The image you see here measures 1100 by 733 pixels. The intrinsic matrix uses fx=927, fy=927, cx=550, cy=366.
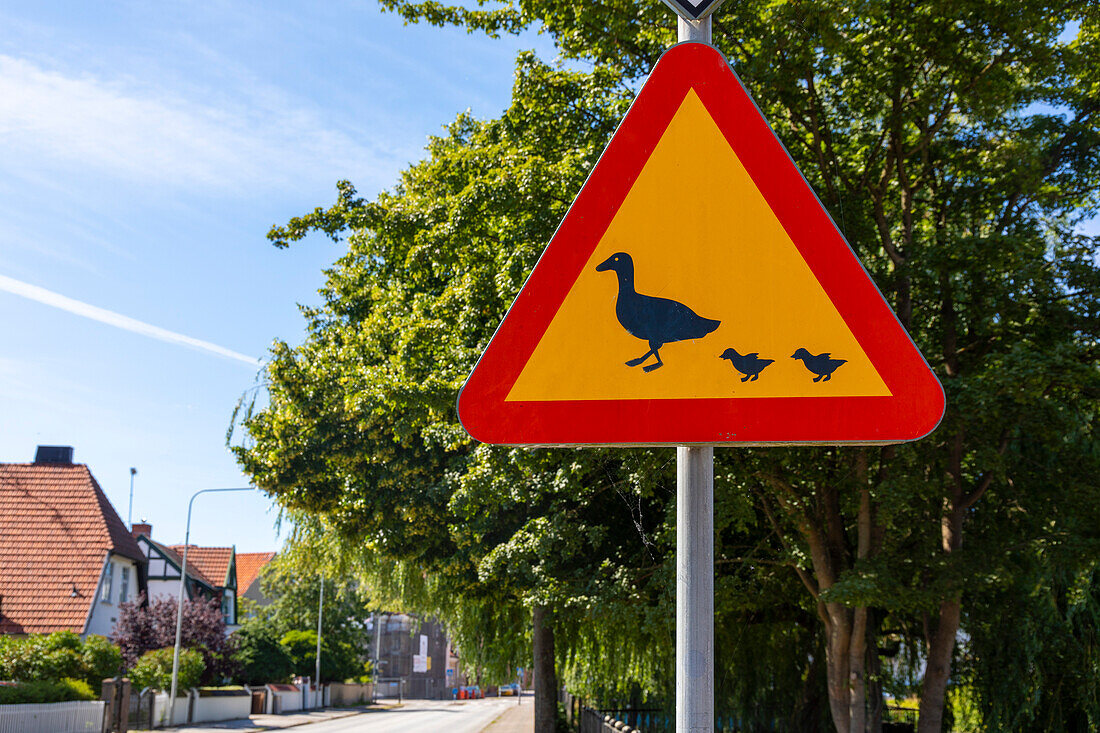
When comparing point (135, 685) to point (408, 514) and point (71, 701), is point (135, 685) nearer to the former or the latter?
point (71, 701)

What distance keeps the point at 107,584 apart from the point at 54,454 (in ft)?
26.8

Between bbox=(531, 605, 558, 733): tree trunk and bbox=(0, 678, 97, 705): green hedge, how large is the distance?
455 inches

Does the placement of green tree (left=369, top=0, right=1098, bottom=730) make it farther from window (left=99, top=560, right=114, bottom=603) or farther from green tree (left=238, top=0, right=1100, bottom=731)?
window (left=99, top=560, right=114, bottom=603)

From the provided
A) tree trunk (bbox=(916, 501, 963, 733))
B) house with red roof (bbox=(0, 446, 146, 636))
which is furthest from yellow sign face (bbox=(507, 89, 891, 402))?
house with red roof (bbox=(0, 446, 146, 636))

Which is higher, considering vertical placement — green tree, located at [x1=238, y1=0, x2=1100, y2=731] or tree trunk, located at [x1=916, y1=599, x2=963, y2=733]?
green tree, located at [x1=238, y1=0, x2=1100, y2=731]

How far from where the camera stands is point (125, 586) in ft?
124

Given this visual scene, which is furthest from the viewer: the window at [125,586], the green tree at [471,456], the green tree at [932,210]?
the window at [125,586]

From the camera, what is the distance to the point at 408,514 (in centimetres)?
1914

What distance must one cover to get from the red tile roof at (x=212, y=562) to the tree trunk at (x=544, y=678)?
3726cm

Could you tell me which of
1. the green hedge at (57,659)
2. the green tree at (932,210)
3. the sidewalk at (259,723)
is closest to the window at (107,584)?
the sidewalk at (259,723)

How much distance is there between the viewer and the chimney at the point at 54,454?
131 feet

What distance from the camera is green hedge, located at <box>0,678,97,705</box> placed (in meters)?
20.9

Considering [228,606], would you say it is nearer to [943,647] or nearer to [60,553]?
[60,553]

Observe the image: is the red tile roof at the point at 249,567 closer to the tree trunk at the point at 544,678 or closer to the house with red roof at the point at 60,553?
the house with red roof at the point at 60,553
